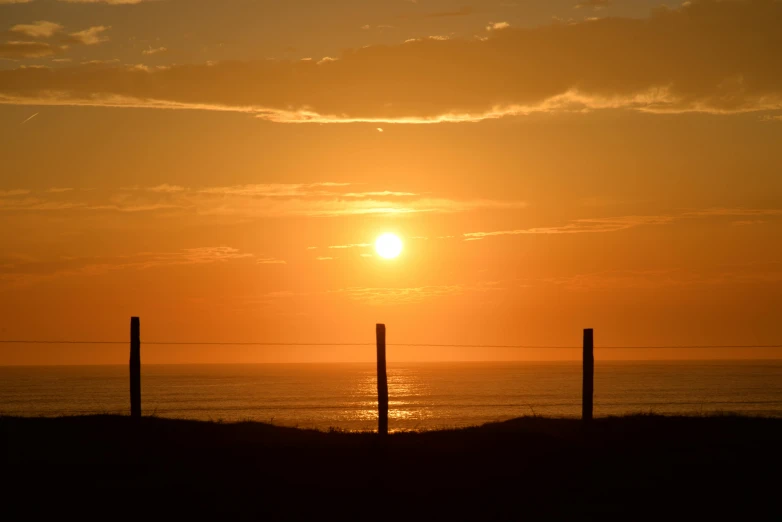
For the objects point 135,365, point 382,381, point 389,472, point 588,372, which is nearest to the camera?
point 389,472

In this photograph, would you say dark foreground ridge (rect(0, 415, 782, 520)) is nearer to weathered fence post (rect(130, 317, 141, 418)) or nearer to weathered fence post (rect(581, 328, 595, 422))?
weathered fence post (rect(130, 317, 141, 418))

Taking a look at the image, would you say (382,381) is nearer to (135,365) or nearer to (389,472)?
(389,472)

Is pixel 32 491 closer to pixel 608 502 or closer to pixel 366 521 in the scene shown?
pixel 366 521

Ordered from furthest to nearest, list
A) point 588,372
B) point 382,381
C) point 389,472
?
point 588,372
point 382,381
point 389,472

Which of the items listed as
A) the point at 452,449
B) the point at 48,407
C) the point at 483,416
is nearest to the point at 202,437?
the point at 452,449

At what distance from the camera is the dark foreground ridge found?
44.5 feet

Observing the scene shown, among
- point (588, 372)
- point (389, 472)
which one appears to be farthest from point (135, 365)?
point (588, 372)

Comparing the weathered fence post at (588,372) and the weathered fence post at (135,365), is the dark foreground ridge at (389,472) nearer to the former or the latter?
the weathered fence post at (135,365)

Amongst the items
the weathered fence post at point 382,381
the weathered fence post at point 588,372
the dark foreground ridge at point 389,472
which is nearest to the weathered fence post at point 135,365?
the dark foreground ridge at point 389,472

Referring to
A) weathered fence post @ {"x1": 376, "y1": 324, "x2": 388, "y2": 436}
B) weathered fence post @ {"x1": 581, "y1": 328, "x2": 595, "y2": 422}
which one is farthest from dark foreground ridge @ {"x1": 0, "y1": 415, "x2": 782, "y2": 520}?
weathered fence post @ {"x1": 581, "y1": 328, "x2": 595, "y2": 422}

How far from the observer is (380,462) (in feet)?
51.9

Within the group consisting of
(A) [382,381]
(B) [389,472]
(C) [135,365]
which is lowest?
(B) [389,472]

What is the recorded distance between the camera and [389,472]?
601 inches

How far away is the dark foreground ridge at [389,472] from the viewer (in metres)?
13.6
